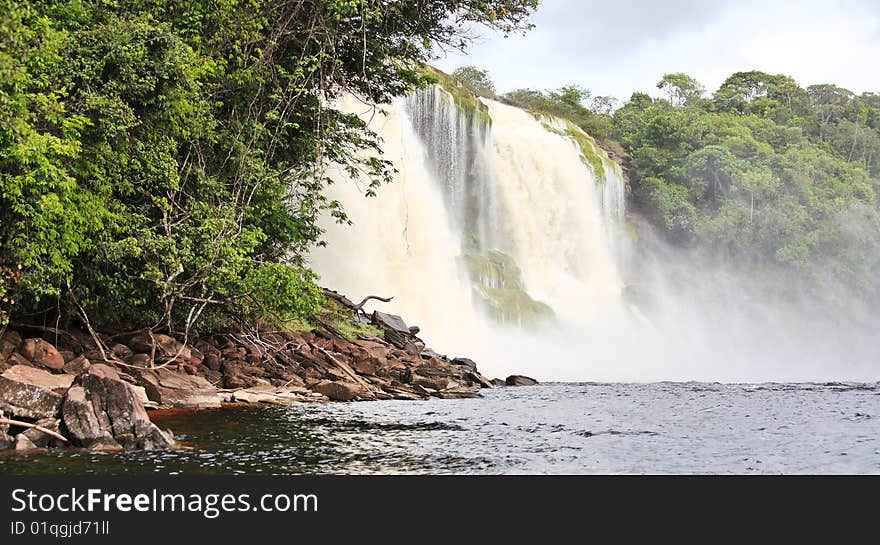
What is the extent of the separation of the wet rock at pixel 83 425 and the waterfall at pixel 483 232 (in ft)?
57.5

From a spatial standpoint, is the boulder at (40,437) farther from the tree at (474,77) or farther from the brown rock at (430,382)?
the tree at (474,77)

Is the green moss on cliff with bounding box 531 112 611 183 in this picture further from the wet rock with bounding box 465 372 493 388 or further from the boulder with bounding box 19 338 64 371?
the boulder with bounding box 19 338 64 371

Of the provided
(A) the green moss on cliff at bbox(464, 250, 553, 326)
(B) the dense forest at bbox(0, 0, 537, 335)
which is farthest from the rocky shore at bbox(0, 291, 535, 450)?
(A) the green moss on cliff at bbox(464, 250, 553, 326)

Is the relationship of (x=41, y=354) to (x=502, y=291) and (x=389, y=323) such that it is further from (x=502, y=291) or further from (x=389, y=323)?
(x=502, y=291)

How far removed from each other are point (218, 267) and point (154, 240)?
1.13m

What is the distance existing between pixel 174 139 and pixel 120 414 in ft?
21.2

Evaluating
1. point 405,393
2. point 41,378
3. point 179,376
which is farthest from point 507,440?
point 405,393

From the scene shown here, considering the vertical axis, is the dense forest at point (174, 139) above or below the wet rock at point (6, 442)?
above

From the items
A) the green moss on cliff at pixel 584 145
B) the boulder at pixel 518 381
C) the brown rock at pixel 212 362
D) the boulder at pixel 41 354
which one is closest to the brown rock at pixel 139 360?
the brown rock at pixel 212 362

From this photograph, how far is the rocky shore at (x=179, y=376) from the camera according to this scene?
30.9ft

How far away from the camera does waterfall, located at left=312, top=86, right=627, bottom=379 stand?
92.7 feet

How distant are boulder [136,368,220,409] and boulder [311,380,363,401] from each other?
2313 mm

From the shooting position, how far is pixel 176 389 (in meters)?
13.4

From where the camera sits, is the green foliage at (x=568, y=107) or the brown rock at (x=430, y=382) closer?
the brown rock at (x=430, y=382)
